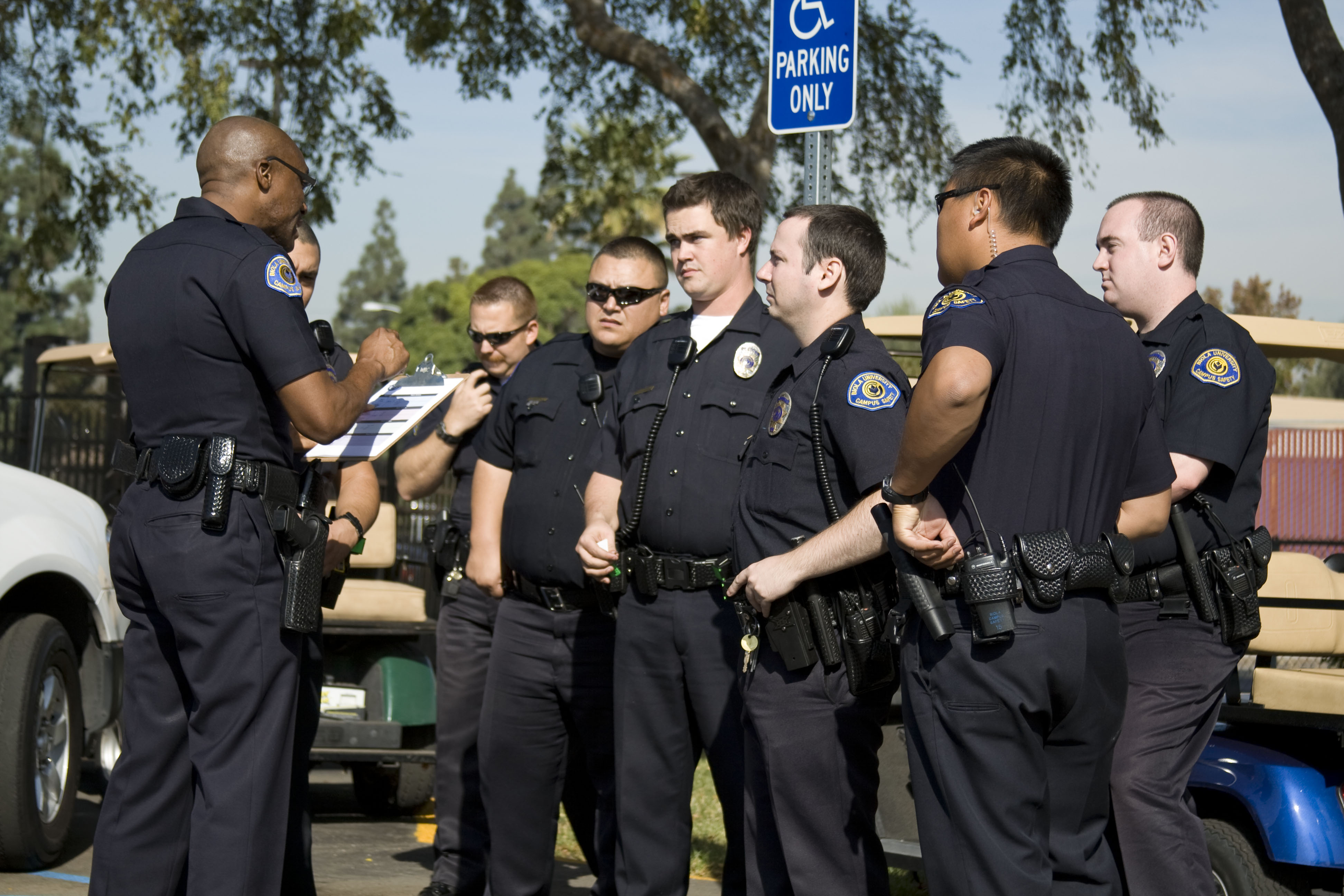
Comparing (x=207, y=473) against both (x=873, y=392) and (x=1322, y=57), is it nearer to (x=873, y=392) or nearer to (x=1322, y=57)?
(x=873, y=392)

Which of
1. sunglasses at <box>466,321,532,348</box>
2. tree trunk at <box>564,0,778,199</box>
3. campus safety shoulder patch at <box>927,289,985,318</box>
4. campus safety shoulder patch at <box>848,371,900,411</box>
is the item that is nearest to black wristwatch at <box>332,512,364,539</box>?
sunglasses at <box>466,321,532,348</box>

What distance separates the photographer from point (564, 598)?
4852mm

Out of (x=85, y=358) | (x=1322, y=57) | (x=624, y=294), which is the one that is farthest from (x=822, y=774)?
(x=1322, y=57)

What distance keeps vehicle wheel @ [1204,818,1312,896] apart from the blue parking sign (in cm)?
258

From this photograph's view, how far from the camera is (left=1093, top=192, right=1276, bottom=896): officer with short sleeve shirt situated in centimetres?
383

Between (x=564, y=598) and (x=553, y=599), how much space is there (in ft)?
0.13

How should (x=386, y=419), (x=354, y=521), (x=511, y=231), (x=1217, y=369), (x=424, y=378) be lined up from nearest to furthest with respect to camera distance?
(x=1217, y=369) < (x=386, y=419) < (x=354, y=521) < (x=424, y=378) < (x=511, y=231)

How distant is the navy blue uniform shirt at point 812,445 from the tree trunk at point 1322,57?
6157 millimetres

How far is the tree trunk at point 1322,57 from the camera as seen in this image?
863 centimetres

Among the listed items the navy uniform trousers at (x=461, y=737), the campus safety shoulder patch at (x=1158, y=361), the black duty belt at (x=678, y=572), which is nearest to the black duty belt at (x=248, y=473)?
the black duty belt at (x=678, y=572)

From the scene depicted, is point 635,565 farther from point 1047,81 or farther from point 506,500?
point 1047,81

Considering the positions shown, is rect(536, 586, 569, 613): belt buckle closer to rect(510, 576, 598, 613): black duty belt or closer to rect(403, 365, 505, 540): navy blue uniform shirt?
rect(510, 576, 598, 613): black duty belt

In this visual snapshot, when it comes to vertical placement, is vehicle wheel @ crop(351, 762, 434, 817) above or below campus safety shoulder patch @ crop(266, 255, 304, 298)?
below

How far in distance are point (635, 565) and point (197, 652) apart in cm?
129
